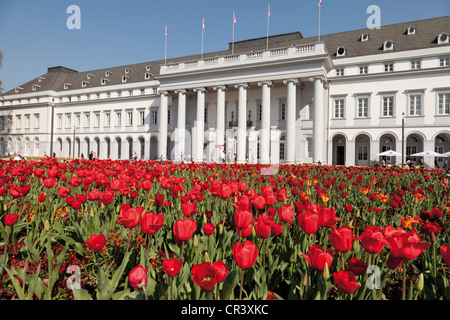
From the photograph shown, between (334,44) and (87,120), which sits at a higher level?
(334,44)

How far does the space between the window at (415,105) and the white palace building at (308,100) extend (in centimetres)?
10

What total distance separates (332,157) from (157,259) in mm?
38772

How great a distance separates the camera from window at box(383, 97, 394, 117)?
33562 millimetres

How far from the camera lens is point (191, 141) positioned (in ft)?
142

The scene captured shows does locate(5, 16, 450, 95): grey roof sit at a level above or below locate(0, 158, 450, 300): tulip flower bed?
above

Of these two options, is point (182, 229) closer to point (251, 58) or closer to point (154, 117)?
point (251, 58)

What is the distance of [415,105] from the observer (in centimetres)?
3244

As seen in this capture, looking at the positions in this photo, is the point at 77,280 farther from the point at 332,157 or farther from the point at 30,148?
the point at 30,148

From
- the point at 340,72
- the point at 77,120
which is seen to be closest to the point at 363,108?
the point at 340,72

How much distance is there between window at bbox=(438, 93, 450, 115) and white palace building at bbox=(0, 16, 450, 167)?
0.09 metres

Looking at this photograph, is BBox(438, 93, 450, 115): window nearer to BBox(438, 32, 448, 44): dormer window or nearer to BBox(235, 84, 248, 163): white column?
BBox(438, 32, 448, 44): dormer window

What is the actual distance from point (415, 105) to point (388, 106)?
2766mm

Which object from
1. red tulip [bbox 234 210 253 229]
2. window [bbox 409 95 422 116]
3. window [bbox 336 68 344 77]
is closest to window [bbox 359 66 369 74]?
window [bbox 336 68 344 77]
